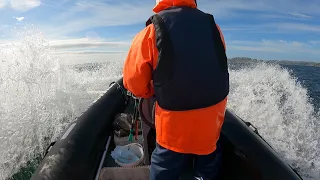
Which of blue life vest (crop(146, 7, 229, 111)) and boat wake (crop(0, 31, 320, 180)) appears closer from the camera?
blue life vest (crop(146, 7, 229, 111))

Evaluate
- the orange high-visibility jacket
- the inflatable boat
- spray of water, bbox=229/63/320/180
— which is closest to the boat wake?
spray of water, bbox=229/63/320/180

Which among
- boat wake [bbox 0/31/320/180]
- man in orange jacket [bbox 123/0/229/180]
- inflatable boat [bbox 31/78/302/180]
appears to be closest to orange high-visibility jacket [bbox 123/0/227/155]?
man in orange jacket [bbox 123/0/229/180]

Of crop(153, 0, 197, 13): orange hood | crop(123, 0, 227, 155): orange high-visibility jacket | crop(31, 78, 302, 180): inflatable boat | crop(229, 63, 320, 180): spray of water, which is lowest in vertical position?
crop(229, 63, 320, 180): spray of water

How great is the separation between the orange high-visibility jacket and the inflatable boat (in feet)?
1.39

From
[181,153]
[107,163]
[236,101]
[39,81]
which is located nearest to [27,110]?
[39,81]

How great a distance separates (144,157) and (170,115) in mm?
1294

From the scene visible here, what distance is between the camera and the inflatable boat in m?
2.15

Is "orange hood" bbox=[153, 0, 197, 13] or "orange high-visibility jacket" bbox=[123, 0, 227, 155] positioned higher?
"orange hood" bbox=[153, 0, 197, 13]

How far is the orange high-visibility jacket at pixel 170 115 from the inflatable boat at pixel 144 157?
42 centimetres

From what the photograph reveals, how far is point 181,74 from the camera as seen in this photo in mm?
1615

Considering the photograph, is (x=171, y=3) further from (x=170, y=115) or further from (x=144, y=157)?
(x=144, y=157)

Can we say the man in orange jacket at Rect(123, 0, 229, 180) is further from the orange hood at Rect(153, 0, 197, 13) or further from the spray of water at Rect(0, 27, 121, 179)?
the spray of water at Rect(0, 27, 121, 179)

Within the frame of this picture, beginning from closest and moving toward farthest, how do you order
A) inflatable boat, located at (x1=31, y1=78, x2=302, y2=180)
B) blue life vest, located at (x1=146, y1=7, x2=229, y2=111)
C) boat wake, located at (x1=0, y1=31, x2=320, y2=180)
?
blue life vest, located at (x1=146, y1=7, x2=229, y2=111) < inflatable boat, located at (x1=31, y1=78, x2=302, y2=180) < boat wake, located at (x1=0, y1=31, x2=320, y2=180)

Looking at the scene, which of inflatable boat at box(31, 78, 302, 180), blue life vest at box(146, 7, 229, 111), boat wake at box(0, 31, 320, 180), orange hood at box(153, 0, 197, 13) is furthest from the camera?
boat wake at box(0, 31, 320, 180)
